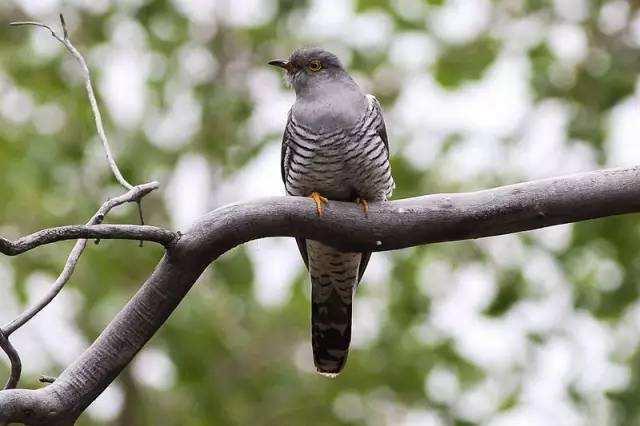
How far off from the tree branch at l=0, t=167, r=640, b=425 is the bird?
2.52ft

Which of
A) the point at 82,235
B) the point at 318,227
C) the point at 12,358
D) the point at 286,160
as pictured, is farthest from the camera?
the point at 286,160

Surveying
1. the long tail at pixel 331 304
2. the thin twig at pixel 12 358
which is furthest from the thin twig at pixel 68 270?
the long tail at pixel 331 304

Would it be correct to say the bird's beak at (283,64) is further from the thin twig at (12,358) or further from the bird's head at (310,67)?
the thin twig at (12,358)

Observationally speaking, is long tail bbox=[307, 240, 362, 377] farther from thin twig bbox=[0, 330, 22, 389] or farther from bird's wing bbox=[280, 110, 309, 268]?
thin twig bbox=[0, 330, 22, 389]

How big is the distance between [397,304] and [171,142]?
1699mm

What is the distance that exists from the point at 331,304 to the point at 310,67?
2.84 ft

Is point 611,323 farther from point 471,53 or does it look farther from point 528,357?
point 471,53

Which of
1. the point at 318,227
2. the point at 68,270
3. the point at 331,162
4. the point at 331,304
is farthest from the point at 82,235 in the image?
the point at 331,304

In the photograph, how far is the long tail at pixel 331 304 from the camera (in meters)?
3.52

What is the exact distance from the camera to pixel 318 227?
2.26 meters

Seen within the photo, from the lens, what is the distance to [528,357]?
6.03 m

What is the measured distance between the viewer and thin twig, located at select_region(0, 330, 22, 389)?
1.98m

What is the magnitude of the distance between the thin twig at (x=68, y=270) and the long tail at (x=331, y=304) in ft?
4.11

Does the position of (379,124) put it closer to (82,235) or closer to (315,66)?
(315,66)
